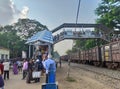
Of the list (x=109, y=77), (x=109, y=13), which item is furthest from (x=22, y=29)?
(x=109, y=77)

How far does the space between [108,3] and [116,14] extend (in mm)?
5653

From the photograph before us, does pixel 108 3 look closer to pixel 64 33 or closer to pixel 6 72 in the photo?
pixel 64 33

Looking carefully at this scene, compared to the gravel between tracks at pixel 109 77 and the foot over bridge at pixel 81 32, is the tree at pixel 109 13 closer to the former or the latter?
the foot over bridge at pixel 81 32

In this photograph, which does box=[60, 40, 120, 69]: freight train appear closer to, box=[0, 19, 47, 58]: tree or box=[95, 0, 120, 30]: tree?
box=[95, 0, 120, 30]: tree

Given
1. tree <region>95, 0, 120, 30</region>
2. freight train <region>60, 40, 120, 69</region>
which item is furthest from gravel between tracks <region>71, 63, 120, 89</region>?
tree <region>95, 0, 120, 30</region>

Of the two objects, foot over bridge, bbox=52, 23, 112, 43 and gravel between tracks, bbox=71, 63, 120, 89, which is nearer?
gravel between tracks, bbox=71, 63, 120, 89

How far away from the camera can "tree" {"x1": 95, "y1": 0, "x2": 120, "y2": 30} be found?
6040 cm

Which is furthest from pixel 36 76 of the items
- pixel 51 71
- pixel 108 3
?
pixel 108 3

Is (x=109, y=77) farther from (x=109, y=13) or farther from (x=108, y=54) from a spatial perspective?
(x=109, y=13)

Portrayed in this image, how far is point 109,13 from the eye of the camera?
63156mm

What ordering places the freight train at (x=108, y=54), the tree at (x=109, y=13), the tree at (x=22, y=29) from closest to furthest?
the freight train at (x=108, y=54), the tree at (x=109, y=13), the tree at (x=22, y=29)

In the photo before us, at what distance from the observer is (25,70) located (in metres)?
21.5

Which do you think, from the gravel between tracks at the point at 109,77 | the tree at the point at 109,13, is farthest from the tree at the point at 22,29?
the gravel between tracks at the point at 109,77

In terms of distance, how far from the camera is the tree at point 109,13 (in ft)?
198
